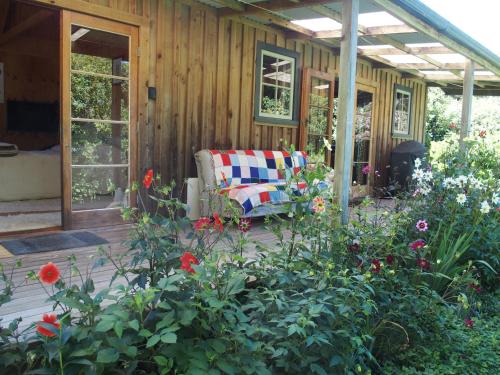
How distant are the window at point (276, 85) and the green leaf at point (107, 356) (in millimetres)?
4470

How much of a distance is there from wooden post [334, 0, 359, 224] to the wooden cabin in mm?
11

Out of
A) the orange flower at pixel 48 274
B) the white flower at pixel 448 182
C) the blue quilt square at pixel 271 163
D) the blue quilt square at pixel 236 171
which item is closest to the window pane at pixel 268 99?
the blue quilt square at pixel 271 163

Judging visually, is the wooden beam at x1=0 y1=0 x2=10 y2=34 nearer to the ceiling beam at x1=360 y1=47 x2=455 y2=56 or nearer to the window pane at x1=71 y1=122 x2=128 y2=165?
the window pane at x1=71 y1=122 x2=128 y2=165

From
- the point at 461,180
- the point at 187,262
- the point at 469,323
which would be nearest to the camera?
the point at 187,262

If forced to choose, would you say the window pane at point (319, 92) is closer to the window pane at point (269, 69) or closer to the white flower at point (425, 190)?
the window pane at point (269, 69)

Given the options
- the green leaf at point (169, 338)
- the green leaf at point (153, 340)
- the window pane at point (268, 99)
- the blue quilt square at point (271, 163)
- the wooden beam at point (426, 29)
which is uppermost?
the wooden beam at point (426, 29)

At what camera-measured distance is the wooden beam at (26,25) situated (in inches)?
207

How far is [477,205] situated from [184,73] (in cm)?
304

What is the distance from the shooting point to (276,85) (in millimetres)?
5832

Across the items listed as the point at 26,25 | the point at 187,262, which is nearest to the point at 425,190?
the point at 187,262

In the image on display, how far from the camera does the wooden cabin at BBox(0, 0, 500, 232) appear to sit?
Result: 388 centimetres

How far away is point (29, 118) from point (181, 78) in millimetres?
4345

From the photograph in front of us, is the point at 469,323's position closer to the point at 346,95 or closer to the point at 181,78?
the point at 346,95

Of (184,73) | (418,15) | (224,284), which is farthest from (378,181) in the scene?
(224,284)
